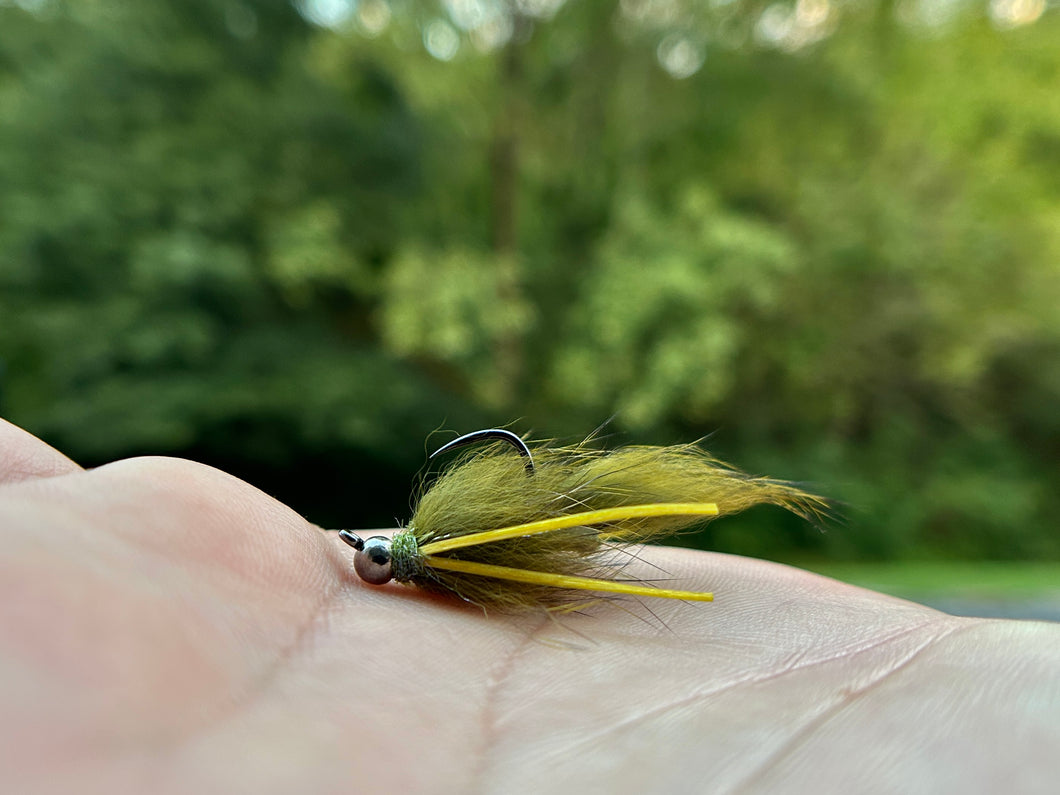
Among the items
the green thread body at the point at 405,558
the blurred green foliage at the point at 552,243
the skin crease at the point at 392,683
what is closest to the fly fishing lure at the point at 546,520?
the green thread body at the point at 405,558

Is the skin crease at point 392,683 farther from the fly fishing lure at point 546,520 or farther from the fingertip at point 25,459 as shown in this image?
the fly fishing lure at point 546,520

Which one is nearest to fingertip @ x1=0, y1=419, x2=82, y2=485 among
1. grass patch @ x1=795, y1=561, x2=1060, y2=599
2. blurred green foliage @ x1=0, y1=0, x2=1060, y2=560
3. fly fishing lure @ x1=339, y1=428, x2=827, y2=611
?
fly fishing lure @ x1=339, y1=428, x2=827, y2=611

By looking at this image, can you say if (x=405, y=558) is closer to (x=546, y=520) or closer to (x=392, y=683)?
(x=546, y=520)

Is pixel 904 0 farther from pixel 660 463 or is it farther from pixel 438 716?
pixel 438 716

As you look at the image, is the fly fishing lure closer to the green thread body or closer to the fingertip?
the green thread body

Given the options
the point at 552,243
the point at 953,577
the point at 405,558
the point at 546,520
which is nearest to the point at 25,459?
the point at 405,558

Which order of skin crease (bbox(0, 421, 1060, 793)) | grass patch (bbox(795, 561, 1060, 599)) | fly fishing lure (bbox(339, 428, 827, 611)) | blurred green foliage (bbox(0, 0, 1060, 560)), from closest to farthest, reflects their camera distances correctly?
1. skin crease (bbox(0, 421, 1060, 793))
2. fly fishing lure (bbox(339, 428, 827, 611))
3. blurred green foliage (bbox(0, 0, 1060, 560))
4. grass patch (bbox(795, 561, 1060, 599))
